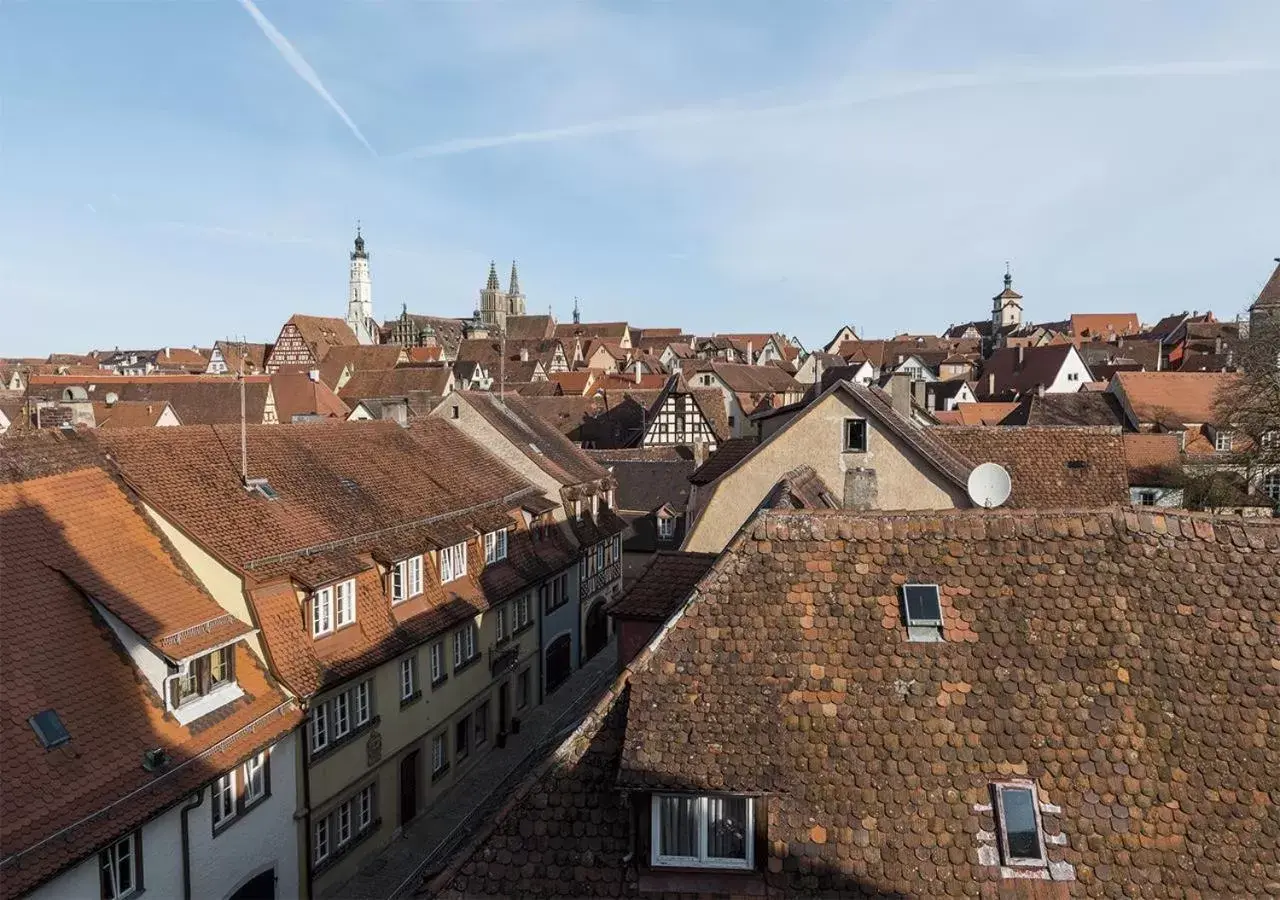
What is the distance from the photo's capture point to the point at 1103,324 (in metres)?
131

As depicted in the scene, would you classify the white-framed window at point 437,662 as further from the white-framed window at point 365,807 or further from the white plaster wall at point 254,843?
the white plaster wall at point 254,843

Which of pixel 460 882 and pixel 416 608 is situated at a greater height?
pixel 416 608

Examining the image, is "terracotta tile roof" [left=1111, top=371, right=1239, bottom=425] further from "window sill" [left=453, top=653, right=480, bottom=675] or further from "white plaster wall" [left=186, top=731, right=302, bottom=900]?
"white plaster wall" [left=186, top=731, right=302, bottom=900]

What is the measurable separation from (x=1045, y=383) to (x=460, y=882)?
252 ft

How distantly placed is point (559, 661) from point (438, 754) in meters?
8.70

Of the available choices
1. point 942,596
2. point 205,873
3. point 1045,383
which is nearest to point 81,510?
point 205,873

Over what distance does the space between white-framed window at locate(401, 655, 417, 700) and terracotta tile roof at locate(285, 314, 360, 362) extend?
288 feet

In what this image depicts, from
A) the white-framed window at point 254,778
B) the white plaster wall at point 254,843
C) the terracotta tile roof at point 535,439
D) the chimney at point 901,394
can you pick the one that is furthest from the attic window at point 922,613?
the terracotta tile roof at point 535,439

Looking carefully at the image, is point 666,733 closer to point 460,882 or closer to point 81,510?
A: point 460,882

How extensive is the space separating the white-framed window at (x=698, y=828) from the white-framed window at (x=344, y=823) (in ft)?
40.6

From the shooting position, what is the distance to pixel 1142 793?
7.31 m

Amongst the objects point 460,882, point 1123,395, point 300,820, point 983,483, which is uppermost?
point 1123,395

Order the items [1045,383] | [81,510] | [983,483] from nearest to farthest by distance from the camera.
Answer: [983,483]
[81,510]
[1045,383]

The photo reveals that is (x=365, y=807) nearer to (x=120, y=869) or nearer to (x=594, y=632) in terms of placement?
(x=120, y=869)
